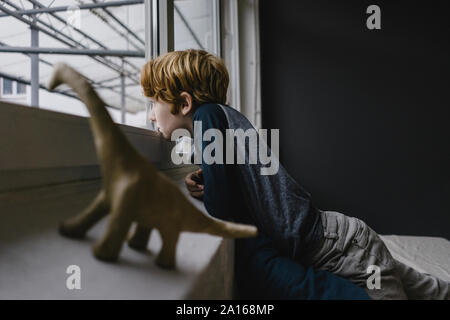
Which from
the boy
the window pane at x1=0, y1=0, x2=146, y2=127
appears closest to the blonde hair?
the boy

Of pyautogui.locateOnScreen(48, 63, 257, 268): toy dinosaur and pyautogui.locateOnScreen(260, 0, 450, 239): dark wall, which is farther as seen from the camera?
pyautogui.locateOnScreen(260, 0, 450, 239): dark wall

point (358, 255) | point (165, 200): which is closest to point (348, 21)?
point (358, 255)

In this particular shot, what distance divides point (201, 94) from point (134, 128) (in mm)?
207

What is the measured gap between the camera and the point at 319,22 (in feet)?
7.55

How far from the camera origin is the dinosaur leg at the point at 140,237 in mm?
368

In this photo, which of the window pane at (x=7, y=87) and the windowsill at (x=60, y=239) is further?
the window pane at (x=7, y=87)

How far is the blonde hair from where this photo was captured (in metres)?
0.70

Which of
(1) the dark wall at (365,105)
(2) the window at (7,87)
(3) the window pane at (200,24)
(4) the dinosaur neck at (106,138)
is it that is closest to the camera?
(4) the dinosaur neck at (106,138)

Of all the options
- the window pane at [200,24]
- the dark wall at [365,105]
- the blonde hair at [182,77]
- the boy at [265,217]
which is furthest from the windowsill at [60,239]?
the dark wall at [365,105]

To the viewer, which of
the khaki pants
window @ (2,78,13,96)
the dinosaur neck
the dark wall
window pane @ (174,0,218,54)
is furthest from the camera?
the dark wall

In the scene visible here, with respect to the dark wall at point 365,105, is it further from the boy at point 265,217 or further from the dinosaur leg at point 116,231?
the dinosaur leg at point 116,231

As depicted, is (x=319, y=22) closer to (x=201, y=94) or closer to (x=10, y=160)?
(x=201, y=94)

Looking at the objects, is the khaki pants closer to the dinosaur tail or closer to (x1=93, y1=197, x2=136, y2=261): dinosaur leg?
the dinosaur tail

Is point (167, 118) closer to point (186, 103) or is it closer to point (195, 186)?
point (186, 103)
